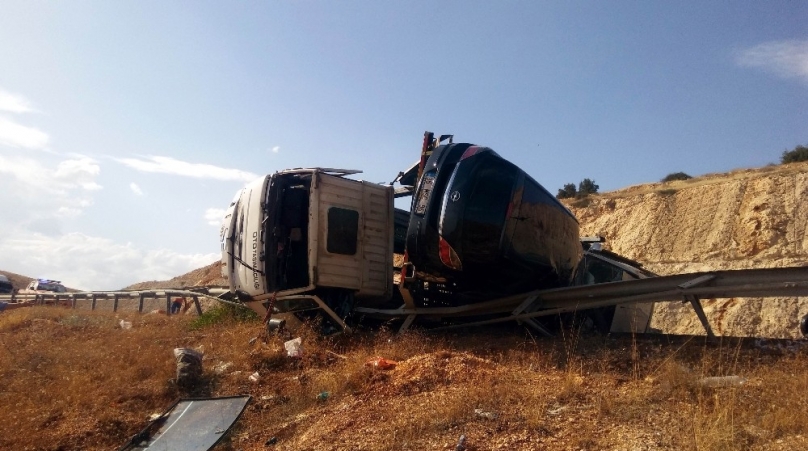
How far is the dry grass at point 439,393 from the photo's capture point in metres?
4.14

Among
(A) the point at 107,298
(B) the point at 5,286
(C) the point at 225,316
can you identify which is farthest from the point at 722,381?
(B) the point at 5,286

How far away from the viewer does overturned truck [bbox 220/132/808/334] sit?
23.9 ft

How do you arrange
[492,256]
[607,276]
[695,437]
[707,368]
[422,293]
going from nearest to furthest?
1. [695,437]
2. [707,368]
3. [492,256]
4. [422,293]
5. [607,276]

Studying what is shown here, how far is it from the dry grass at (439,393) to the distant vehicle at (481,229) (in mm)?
802

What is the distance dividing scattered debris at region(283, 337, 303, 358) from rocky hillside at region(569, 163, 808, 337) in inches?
429

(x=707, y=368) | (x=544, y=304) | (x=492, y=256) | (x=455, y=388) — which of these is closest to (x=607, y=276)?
(x=544, y=304)

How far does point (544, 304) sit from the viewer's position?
299 inches

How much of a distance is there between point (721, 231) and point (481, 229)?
14265 mm

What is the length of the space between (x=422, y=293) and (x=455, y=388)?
3.12 metres

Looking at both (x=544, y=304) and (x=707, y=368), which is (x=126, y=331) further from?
(x=707, y=368)

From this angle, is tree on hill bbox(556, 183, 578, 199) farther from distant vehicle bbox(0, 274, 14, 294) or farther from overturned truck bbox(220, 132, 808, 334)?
distant vehicle bbox(0, 274, 14, 294)

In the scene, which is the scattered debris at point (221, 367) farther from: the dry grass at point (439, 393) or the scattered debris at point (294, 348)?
the scattered debris at point (294, 348)

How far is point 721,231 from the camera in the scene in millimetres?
18500

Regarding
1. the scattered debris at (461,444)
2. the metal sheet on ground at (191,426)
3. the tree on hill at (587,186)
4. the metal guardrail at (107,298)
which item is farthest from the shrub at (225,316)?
the tree on hill at (587,186)
